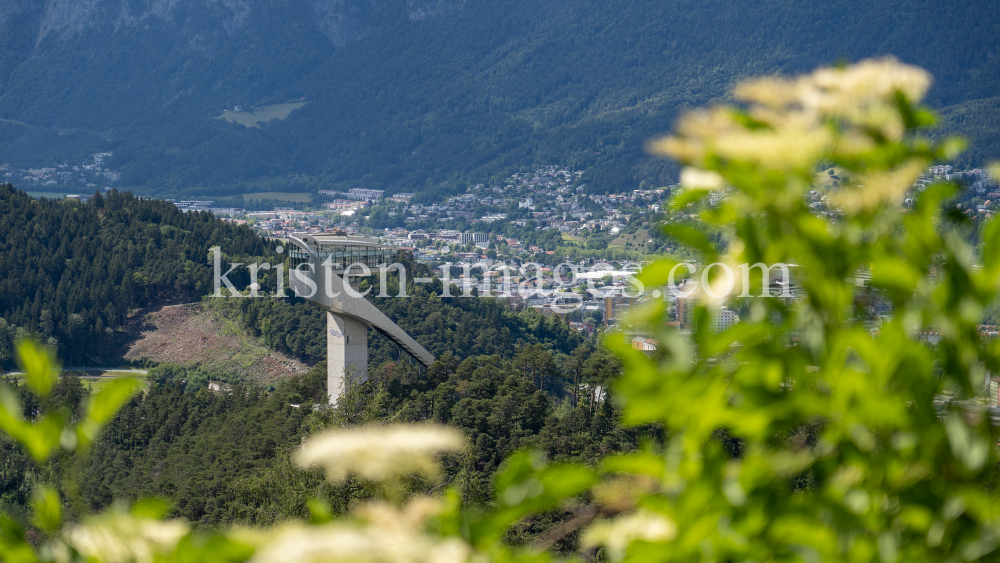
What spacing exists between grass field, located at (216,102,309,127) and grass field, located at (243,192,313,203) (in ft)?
53.1

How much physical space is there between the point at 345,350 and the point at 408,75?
282ft

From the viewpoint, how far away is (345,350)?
13016 mm

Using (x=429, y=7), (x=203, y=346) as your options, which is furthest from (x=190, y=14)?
(x=203, y=346)

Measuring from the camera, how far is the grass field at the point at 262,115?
9417 centimetres

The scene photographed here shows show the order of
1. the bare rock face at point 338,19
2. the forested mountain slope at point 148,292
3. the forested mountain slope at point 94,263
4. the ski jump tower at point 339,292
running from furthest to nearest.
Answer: the bare rock face at point 338,19 < the forested mountain slope at point 94,263 < the forested mountain slope at point 148,292 < the ski jump tower at point 339,292

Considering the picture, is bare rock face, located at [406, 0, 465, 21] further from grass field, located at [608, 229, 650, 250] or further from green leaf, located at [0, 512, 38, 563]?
green leaf, located at [0, 512, 38, 563]

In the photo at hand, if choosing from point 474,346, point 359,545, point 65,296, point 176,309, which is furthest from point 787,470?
point 65,296

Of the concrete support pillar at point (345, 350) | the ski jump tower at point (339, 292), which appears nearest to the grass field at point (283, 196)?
the ski jump tower at point (339, 292)

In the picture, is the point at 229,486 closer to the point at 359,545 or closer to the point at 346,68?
the point at 359,545

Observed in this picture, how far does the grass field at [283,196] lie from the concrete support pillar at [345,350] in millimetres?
63209

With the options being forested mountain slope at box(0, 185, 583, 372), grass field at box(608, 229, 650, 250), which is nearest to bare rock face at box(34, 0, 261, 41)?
grass field at box(608, 229, 650, 250)

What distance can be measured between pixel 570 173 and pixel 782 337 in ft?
238

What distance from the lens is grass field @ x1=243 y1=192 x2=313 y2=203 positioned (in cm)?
7575

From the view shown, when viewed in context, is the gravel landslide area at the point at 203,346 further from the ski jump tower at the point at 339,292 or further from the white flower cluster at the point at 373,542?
the white flower cluster at the point at 373,542
